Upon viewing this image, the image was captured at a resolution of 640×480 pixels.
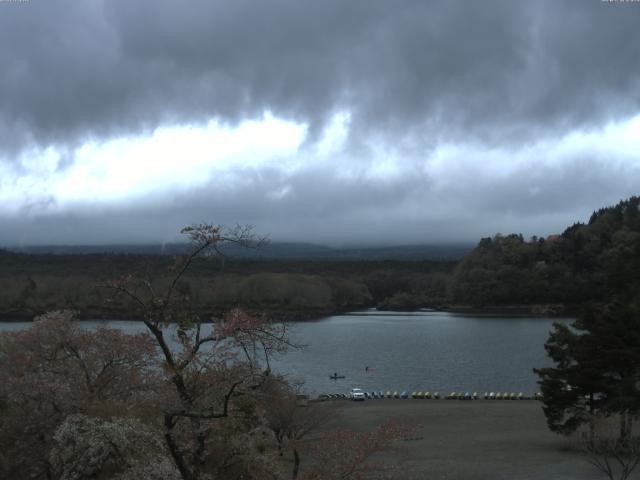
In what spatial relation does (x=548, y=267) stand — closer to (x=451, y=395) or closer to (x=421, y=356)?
(x=421, y=356)

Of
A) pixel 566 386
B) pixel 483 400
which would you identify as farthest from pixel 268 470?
pixel 483 400

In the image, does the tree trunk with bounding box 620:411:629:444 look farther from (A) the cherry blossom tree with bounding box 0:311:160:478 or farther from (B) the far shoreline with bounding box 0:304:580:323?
(B) the far shoreline with bounding box 0:304:580:323

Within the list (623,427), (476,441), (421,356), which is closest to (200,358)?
(623,427)

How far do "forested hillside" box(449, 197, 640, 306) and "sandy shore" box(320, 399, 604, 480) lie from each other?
78.6 meters

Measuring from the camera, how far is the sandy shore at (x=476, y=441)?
22734 mm

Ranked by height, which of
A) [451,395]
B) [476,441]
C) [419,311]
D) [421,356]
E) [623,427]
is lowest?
[419,311]

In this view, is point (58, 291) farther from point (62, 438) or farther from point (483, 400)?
point (62, 438)

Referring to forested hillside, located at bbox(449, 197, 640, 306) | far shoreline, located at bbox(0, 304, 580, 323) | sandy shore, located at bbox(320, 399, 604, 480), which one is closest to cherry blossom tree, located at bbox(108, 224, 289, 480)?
sandy shore, located at bbox(320, 399, 604, 480)

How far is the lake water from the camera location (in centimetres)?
4797

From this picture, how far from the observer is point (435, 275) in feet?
492

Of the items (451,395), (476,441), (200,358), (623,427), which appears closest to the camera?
(200,358)

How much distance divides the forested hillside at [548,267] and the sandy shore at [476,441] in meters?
78.6

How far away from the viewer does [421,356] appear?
203 feet

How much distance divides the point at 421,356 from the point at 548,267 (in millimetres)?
66186
